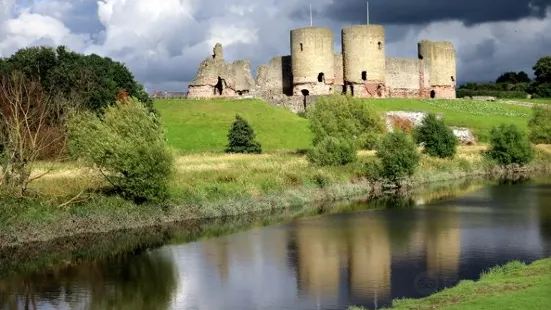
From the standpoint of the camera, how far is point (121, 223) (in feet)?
72.3

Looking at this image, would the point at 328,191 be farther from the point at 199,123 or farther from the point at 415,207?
the point at 199,123

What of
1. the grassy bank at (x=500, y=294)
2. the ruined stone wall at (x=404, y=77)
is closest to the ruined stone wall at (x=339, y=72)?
the ruined stone wall at (x=404, y=77)

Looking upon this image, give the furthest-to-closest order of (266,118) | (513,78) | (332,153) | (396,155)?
(513,78)
(266,118)
(332,153)
(396,155)

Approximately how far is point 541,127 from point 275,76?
58.4ft

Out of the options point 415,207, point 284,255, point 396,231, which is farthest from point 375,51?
point 284,255

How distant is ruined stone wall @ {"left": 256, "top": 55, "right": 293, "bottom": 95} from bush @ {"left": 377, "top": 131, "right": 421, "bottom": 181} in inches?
818

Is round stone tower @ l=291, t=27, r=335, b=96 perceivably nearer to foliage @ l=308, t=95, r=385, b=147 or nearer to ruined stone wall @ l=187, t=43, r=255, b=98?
ruined stone wall @ l=187, t=43, r=255, b=98

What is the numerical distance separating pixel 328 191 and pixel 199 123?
1604 cm

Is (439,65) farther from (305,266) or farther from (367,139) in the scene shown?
(305,266)

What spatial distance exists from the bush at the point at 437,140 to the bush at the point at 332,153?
22.1ft

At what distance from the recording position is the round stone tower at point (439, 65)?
56.2 metres

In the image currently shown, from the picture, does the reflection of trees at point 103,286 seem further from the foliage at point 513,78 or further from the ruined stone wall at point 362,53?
the foliage at point 513,78

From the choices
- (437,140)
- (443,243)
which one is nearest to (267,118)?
(437,140)

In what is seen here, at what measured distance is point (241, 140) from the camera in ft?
122
